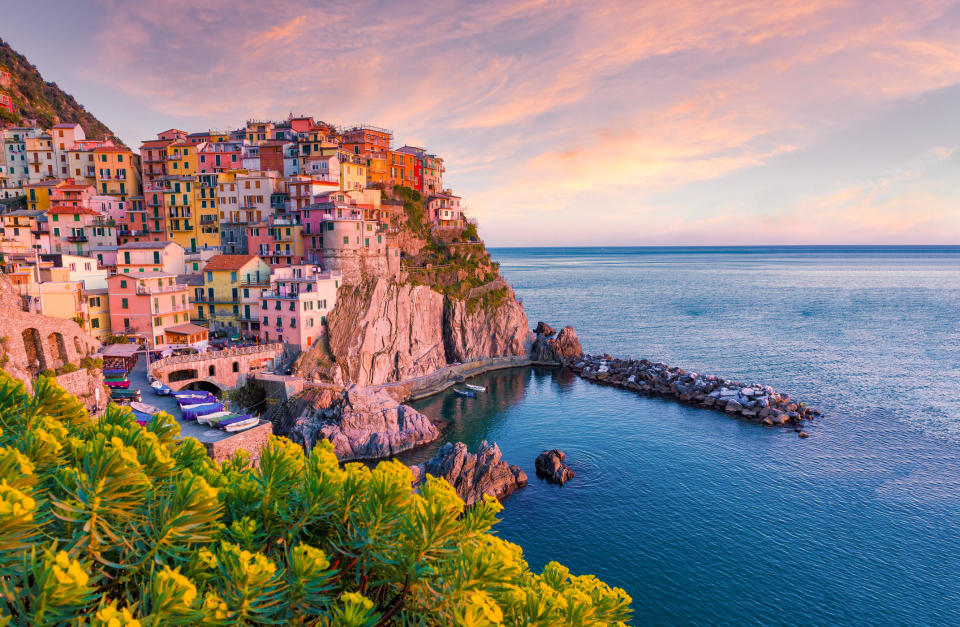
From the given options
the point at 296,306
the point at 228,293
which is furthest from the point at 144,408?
the point at 228,293

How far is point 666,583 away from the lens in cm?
3216

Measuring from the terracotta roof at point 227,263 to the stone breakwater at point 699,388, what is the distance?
49.7m

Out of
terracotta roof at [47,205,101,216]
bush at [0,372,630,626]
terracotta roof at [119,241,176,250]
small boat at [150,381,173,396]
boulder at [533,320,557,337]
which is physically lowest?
boulder at [533,320,557,337]

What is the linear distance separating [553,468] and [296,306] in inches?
1400

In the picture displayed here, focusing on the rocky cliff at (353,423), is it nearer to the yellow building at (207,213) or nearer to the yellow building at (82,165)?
the yellow building at (207,213)

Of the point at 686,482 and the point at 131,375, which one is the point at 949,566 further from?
the point at 131,375

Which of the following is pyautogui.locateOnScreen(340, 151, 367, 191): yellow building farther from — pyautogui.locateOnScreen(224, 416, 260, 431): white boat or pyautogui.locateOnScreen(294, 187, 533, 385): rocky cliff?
pyautogui.locateOnScreen(224, 416, 260, 431): white boat

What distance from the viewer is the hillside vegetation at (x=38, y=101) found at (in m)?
108

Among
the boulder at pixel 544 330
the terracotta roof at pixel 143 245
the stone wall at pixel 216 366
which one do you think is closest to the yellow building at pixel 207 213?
the terracotta roof at pixel 143 245

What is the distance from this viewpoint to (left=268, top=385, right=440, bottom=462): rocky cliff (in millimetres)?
48781

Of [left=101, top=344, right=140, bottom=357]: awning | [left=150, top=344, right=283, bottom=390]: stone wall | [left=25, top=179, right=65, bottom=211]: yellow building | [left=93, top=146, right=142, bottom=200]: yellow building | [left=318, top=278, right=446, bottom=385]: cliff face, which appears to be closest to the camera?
[left=101, top=344, right=140, bottom=357]: awning

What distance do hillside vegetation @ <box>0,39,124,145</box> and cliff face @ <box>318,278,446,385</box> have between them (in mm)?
87943

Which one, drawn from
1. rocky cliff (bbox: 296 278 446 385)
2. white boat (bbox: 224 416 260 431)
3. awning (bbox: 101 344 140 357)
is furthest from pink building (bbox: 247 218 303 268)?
white boat (bbox: 224 416 260 431)

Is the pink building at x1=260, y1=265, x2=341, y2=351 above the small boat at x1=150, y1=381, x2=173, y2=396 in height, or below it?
above
